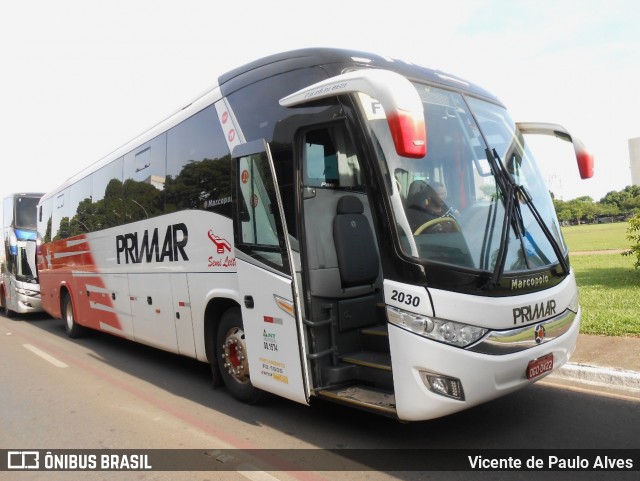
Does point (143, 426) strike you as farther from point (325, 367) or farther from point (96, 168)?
point (96, 168)

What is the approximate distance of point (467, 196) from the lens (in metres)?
4.19

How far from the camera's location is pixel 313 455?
14.1ft

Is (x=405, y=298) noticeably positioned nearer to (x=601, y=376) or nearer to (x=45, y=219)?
(x=601, y=376)

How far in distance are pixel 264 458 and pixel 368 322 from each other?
1541 mm

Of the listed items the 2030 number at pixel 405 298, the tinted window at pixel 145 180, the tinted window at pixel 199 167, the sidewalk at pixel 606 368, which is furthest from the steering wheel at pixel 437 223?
the tinted window at pixel 145 180

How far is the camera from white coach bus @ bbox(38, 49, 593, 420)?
3.74 m

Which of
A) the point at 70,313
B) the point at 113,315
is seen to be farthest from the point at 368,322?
the point at 70,313

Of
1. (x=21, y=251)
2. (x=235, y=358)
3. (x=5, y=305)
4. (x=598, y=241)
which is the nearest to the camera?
(x=235, y=358)

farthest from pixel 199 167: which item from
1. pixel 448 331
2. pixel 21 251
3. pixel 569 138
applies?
pixel 21 251

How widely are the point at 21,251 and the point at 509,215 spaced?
51.1 ft

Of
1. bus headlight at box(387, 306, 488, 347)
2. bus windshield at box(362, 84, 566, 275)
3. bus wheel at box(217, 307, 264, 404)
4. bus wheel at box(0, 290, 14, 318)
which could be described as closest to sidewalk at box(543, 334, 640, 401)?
bus windshield at box(362, 84, 566, 275)

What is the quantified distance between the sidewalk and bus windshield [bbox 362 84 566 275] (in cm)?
193

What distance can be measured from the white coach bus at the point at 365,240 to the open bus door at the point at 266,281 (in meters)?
0.02

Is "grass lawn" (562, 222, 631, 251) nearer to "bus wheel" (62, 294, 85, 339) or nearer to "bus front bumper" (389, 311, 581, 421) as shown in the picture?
"bus front bumper" (389, 311, 581, 421)
